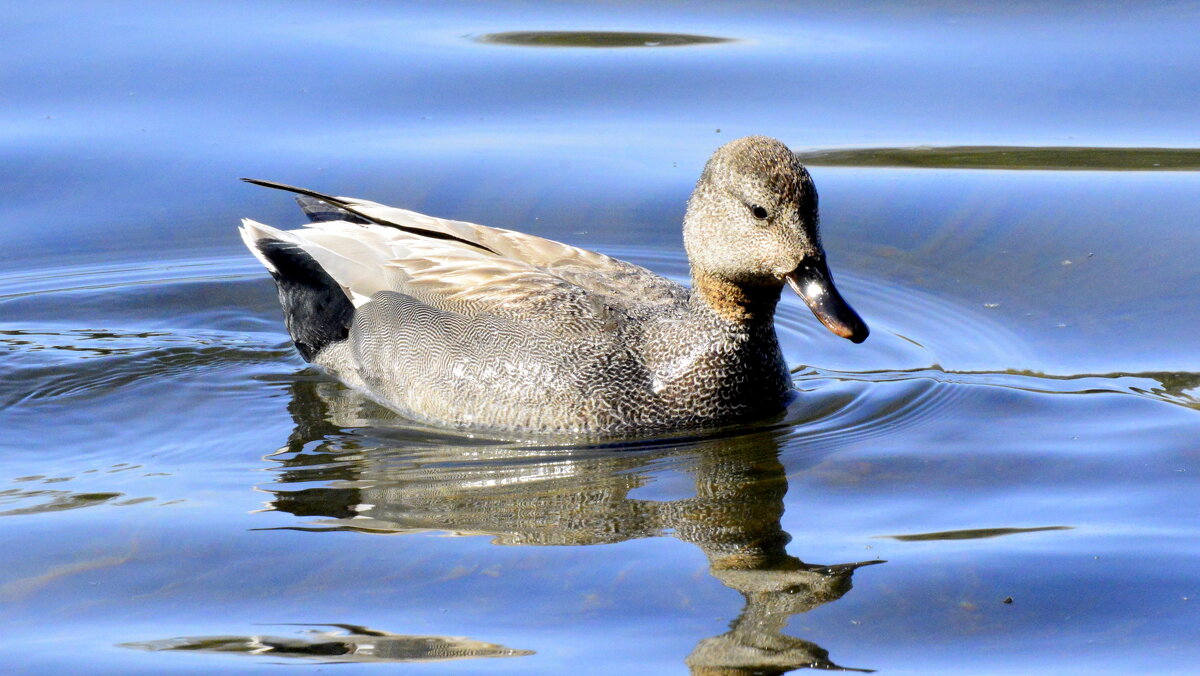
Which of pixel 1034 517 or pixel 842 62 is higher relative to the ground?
pixel 842 62

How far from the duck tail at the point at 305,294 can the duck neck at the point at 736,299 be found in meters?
1.90

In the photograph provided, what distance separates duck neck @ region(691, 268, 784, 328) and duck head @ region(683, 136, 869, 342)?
11 centimetres

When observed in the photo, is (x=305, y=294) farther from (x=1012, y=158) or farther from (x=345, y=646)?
(x=1012, y=158)

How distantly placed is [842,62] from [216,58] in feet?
15.2

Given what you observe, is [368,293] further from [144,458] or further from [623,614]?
[623,614]

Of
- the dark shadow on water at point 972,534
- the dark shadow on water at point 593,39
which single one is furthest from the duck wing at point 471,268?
the dark shadow on water at point 593,39

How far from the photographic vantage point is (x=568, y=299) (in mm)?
7359

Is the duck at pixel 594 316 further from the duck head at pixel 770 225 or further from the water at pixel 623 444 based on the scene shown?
the water at pixel 623 444

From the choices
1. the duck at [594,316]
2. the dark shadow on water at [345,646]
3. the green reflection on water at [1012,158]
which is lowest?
the dark shadow on water at [345,646]

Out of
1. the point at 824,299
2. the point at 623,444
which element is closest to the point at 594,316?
the point at 623,444

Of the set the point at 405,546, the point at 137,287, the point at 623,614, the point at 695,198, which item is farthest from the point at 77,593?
the point at 137,287

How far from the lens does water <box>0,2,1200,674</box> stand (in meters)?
5.30

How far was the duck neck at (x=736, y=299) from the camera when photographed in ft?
23.4

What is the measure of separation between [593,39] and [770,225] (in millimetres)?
6281
